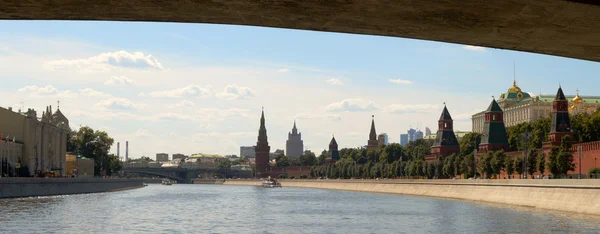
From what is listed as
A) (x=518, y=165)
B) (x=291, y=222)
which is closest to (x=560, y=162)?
(x=518, y=165)

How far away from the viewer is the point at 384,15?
11.1 m

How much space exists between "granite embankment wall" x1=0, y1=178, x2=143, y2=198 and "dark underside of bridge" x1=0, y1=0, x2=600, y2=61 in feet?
215

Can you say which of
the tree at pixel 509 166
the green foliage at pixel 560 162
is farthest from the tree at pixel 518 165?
the green foliage at pixel 560 162

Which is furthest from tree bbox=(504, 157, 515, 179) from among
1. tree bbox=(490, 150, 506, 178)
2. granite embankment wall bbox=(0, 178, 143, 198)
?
granite embankment wall bbox=(0, 178, 143, 198)

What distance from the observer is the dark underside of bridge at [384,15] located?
34.5 feet

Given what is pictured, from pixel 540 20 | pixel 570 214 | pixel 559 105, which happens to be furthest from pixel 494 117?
pixel 540 20

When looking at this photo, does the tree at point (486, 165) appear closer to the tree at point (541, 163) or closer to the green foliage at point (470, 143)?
the tree at point (541, 163)

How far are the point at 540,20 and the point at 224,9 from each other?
404 cm

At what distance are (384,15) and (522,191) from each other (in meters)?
62.8

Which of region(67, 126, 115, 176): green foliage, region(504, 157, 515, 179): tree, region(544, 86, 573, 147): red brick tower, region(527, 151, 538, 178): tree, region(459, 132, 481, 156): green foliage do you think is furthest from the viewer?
region(459, 132, 481, 156): green foliage

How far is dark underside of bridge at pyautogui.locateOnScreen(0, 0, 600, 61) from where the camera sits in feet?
34.5

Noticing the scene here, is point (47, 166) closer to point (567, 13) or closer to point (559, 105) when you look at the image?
point (559, 105)

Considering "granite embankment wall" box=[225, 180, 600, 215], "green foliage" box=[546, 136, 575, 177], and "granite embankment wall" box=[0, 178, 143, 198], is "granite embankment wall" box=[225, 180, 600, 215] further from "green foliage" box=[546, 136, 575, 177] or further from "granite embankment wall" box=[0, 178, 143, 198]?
"granite embankment wall" box=[0, 178, 143, 198]

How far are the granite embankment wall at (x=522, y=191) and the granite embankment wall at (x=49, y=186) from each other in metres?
42.1
